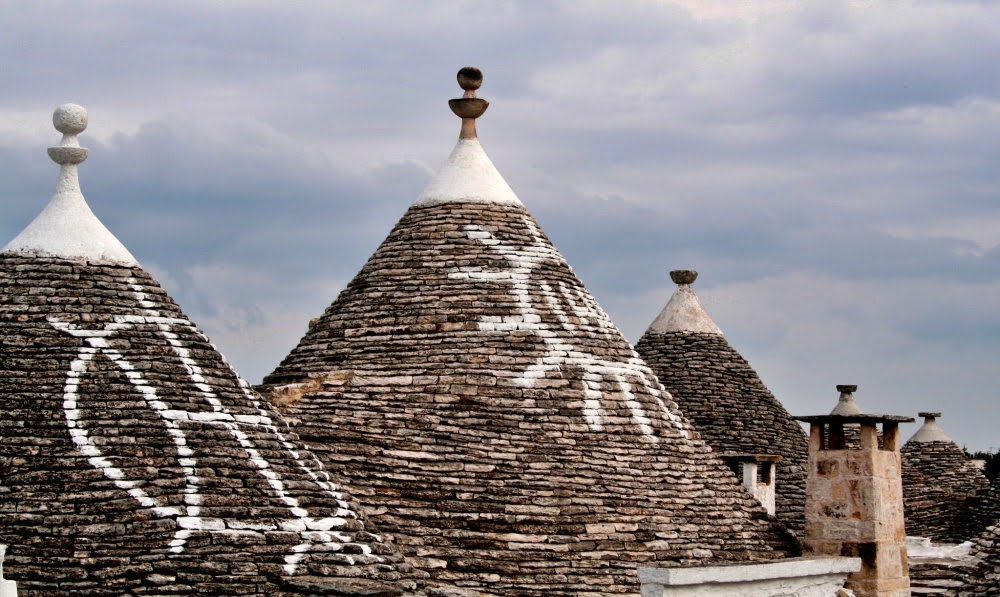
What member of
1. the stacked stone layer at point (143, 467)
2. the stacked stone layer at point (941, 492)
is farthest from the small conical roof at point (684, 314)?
the stacked stone layer at point (143, 467)

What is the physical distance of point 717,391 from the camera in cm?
2422

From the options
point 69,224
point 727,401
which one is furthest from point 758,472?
point 69,224

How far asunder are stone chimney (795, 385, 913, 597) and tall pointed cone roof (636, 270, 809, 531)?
276cm

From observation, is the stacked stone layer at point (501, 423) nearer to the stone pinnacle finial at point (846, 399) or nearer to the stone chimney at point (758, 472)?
the stone chimney at point (758, 472)

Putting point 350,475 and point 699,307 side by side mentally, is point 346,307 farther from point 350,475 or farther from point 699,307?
point 699,307

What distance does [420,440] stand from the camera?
1855cm

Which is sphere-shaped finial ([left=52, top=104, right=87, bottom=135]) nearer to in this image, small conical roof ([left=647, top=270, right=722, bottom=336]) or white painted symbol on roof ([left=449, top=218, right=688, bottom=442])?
white painted symbol on roof ([left=449, top=218, right=688, bottom=442])

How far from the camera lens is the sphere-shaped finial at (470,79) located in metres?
21.3

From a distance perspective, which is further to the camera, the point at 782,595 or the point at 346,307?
the point at 346,307

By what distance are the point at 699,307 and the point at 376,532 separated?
375 inches

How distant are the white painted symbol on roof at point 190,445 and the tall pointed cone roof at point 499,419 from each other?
1.57 metres

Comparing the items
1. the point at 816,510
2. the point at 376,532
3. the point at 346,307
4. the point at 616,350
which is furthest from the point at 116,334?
the point at 816,510

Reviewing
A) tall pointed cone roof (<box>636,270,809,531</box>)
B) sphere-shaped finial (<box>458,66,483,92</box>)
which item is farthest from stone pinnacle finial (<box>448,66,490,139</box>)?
tall pointed cone roof (<box>636,270,809,531</box>)

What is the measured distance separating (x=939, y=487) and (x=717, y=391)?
5.99m
